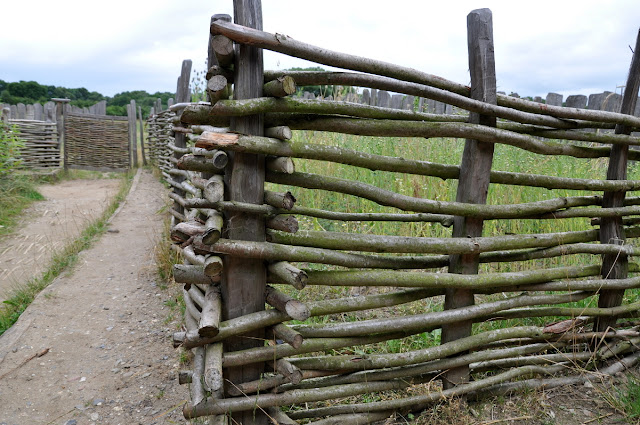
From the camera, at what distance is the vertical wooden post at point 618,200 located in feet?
9.40

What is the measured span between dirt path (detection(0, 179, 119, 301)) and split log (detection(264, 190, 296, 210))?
163 inches

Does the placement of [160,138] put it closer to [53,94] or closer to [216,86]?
[216,86]

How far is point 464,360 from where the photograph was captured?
252 centimetres

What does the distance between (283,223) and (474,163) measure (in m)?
1.02

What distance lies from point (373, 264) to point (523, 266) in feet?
6.92

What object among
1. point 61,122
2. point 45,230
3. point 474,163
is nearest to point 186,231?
point 474,163

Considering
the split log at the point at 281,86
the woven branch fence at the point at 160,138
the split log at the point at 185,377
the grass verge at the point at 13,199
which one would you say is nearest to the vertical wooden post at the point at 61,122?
the woven branch fence at the point at 160,138

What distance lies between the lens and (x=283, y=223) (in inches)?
79.4

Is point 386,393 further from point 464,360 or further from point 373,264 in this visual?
point 373,264

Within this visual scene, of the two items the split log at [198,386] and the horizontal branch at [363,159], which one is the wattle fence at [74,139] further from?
the horizontal branch at [363,159]

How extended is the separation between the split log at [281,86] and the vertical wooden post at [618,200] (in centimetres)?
205

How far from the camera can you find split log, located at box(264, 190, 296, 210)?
6.52 feet

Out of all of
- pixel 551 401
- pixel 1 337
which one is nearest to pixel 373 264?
pixel 551 401

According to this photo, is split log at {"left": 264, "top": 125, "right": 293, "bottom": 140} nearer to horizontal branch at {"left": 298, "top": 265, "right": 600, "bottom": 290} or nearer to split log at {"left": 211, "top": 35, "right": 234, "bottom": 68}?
split log at {"left": 211, "top": 35, "right": 234, "bottom": 68}
